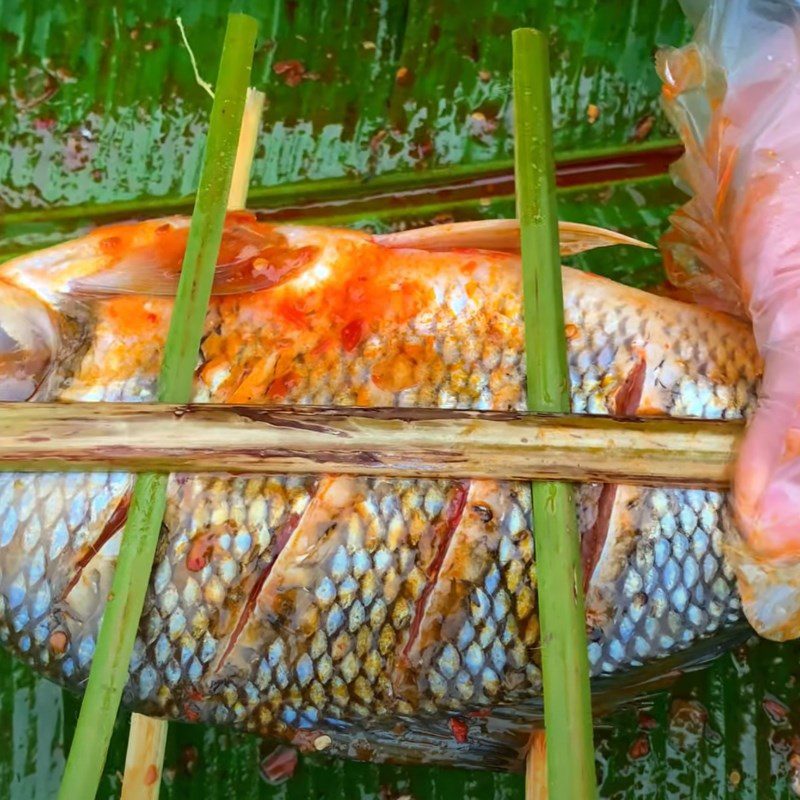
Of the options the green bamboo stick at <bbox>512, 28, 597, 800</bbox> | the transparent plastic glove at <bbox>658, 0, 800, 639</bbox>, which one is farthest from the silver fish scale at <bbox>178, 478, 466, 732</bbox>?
the transparent plastic glove at <bbox>658, 0, 800, 639</bbox>

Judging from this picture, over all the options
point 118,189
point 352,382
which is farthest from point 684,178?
point 118,189

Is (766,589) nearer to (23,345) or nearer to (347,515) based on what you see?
(347,515)

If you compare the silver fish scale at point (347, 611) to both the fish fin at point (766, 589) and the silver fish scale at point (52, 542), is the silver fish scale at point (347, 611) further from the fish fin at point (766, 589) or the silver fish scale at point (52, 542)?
the fish fin at point (766, 589)

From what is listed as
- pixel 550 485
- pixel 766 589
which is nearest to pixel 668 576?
pixel 766 589

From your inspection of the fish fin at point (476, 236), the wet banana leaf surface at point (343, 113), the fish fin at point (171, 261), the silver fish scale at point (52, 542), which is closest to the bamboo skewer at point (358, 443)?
the silver fish scale at point (52, 542)

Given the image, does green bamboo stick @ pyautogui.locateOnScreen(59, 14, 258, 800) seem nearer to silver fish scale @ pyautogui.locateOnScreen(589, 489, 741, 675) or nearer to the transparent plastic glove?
silver fish scale @ pyautogui.locateOnScreen(589, 489, 741, 675)

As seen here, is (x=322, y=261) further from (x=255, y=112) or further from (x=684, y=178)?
(x=684, y=178)

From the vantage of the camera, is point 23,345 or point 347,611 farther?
point 23,345
